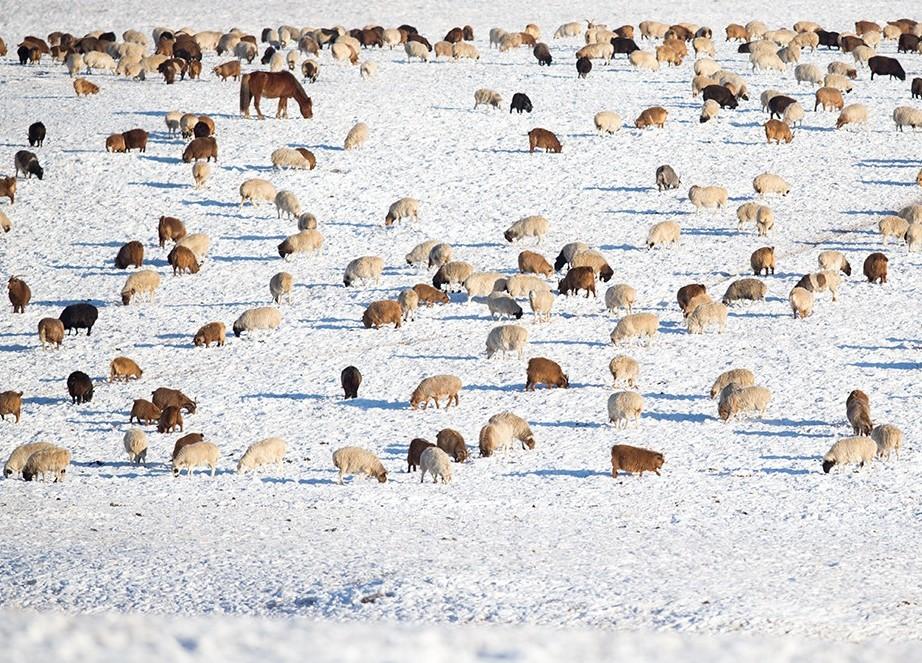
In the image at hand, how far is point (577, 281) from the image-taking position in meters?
22.3

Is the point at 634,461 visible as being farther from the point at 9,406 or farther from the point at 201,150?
the point at 201,150

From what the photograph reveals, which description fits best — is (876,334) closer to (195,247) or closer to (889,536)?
(889,536)

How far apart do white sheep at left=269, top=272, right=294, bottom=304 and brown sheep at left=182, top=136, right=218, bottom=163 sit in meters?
8.44

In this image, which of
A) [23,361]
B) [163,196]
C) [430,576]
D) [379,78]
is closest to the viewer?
[430,576]

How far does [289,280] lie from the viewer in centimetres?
2252

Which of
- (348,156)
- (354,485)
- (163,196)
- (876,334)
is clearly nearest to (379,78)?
(348,156)

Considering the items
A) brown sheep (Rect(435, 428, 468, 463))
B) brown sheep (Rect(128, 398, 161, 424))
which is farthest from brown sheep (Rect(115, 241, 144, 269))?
brown sheep (Rect(435, 428, 468, 463))

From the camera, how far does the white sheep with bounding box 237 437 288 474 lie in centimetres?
1546

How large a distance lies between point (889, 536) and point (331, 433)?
687 cm

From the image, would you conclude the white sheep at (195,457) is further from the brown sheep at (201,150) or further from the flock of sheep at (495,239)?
the brown sheep at (201,150)

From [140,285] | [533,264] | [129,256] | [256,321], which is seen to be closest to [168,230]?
[129,256]

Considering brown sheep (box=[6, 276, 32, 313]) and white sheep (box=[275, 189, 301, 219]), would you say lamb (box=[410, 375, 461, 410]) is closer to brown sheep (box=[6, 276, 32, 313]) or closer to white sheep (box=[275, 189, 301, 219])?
brown sheep (box=[6, 276, 32, 313])

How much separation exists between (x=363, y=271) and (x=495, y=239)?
3502 millimetres

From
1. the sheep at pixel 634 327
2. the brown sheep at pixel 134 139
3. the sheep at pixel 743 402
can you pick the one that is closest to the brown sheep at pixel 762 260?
the sheep at pixel 634 327
